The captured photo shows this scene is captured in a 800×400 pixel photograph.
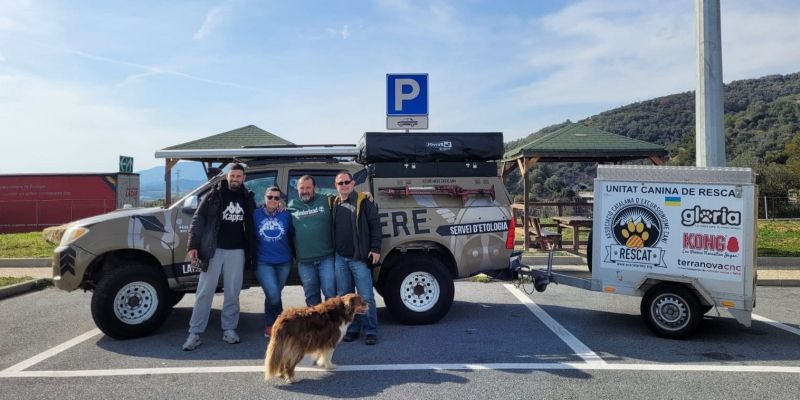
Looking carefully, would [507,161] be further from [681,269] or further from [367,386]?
[367,386]

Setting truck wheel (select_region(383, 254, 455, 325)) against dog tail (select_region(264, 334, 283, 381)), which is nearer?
dog tail (select_region(264, 334, 283, 381))

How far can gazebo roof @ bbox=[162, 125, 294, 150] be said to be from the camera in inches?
604

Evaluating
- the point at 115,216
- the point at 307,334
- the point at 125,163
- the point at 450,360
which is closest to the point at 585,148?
the point at 450,360

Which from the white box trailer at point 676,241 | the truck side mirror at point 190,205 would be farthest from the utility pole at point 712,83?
the truck side mirror at point 190,205

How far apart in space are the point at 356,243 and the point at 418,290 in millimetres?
1192

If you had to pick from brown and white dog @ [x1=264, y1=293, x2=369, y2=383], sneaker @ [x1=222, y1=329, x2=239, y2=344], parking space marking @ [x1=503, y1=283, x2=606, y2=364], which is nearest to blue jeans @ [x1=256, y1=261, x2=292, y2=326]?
sneaker @ [x1=222, y1=329, x2=239, y2=344]

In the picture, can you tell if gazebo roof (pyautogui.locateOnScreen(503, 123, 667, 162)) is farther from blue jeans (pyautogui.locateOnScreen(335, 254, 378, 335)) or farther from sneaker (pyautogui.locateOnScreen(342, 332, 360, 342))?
sneaker (pyautogui.locateOnScreen(342, 332, 360, 342))

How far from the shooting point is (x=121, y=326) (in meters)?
5.74

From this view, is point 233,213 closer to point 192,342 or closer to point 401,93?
point 192,342

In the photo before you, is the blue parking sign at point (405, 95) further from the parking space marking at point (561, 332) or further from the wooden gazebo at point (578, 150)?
the wooden gazebo at point (578, 150)

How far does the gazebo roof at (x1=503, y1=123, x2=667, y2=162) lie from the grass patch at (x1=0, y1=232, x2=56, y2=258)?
11.0m

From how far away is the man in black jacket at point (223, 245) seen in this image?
5.38 metres

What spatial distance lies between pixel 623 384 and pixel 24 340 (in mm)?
6138

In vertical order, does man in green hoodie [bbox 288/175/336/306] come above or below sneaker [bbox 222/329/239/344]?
above
